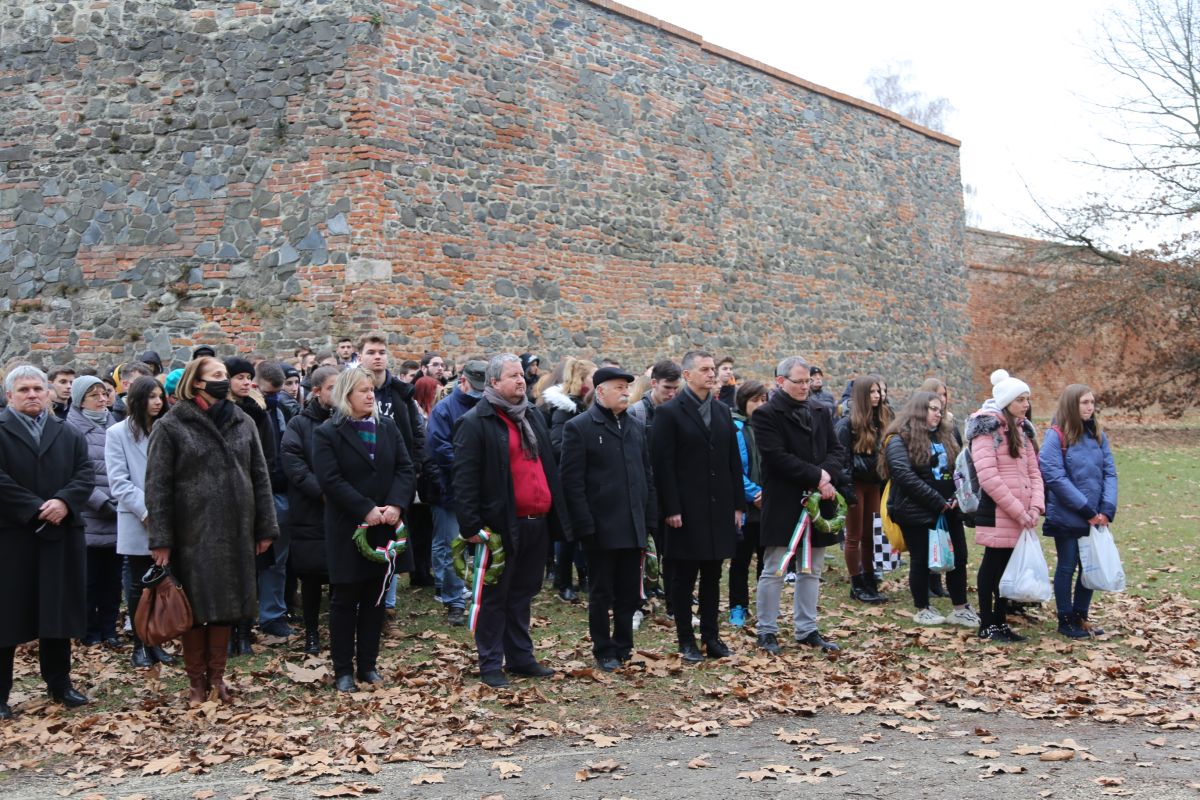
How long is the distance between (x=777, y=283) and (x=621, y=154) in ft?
16.0

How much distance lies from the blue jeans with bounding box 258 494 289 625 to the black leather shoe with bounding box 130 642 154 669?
2.99ft

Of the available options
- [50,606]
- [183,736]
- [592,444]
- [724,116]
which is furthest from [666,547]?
[724,116]

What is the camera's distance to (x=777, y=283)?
20.6 m

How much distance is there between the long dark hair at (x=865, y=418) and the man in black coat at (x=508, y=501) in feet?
12.3

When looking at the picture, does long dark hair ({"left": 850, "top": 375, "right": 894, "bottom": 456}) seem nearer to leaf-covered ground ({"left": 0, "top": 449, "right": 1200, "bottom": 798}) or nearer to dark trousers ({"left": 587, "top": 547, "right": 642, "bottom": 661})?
leaf-covered ground ({"left": 0, "top": 449, "right": 1200, "bottom": 798})

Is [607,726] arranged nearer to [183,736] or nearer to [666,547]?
[666,547]

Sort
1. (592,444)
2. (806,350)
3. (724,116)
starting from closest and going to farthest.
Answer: (592,444) < (724,116) < (806,350)

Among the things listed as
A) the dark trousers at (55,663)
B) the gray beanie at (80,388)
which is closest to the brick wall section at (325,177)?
the gray beanie at (80,388)

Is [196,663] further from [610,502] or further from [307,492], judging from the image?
[610,502]

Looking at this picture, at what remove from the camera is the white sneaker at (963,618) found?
342 inches

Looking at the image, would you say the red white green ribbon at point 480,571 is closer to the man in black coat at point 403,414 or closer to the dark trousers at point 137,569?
the man in black coat at point 403,414

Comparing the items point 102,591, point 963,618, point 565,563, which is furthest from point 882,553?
point 102,591

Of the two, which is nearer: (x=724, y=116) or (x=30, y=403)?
(x=30, y=403)

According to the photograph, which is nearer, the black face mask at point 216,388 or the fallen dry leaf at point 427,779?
the fallen dry leaf at point 427,779
